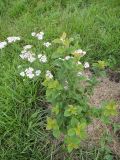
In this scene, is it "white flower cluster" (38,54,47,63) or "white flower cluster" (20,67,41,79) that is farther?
"white flower cluster" (38,54,47,63)

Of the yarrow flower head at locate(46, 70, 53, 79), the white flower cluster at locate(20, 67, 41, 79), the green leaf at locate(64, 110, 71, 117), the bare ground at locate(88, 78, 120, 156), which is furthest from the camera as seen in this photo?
the white flower cluster at locate(20, 67, 41, 79)

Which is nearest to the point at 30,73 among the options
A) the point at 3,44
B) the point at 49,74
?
the point at 49,74

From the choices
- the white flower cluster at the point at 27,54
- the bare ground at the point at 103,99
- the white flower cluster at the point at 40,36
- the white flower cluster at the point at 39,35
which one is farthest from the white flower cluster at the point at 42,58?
the bare ground at the point at 103,99

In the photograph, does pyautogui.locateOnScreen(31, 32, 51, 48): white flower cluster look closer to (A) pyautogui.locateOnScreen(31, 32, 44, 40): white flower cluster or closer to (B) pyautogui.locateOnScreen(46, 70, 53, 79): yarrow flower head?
(A) pyautogui.locateOnScreen(31, 32, 44, 40): white flower cluster

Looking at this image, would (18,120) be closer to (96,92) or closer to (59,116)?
(59,116)

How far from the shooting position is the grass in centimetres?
310

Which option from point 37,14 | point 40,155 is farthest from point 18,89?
point 37,14

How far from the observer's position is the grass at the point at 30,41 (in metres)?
3.10

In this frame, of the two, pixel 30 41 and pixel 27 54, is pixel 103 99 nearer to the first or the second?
pixel 27 54

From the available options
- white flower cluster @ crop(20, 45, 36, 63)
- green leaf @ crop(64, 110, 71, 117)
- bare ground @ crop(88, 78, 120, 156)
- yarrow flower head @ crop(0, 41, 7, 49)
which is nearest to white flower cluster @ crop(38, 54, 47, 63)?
white flower cluster @ crop(20, 45, 36, 63)

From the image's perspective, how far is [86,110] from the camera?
112 inches

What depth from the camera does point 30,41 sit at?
152 inches

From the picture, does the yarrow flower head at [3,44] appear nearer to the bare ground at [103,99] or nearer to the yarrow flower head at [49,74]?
the yarrow flower head at [49,74]

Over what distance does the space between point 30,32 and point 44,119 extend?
4.01ft
